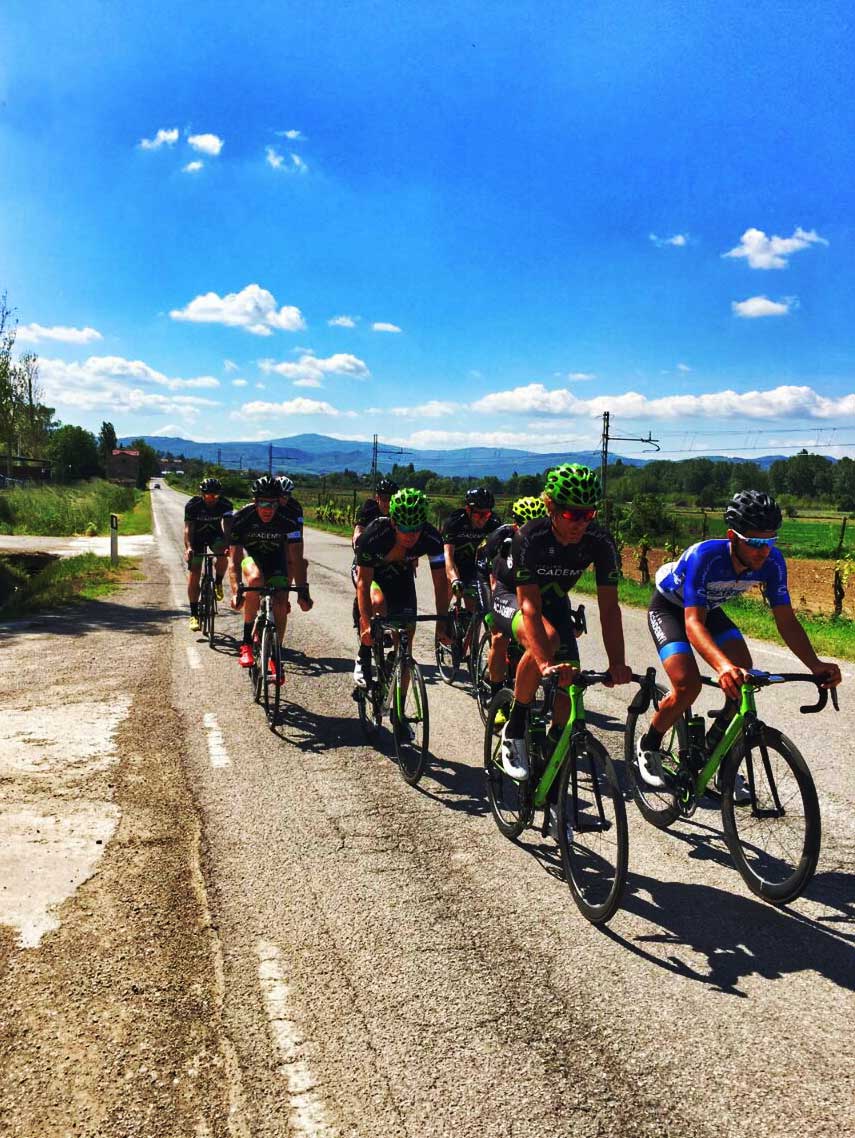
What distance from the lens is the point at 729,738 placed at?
158 inches

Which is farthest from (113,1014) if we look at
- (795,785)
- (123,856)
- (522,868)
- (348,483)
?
(348,483)

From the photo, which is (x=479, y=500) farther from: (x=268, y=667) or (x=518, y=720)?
(x=518, y=720)

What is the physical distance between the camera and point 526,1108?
2477mm

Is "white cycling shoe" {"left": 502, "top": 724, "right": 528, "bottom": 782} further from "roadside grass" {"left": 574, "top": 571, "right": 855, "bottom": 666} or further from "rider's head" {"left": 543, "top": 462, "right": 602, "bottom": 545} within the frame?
"roadside grass" {"left": 574, "top": 571, "right": 855, "bottom": 666}

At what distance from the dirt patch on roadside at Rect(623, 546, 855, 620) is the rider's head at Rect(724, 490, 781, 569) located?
536 inches

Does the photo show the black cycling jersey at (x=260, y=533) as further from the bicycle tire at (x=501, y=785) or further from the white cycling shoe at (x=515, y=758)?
the white cycling shoe at (x=515, y=758)

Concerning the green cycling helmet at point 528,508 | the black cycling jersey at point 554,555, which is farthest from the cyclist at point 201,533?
the black cycling jersey at point 554,555

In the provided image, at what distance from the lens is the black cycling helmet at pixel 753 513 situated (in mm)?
4016

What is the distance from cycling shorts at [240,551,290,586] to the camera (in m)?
7.92

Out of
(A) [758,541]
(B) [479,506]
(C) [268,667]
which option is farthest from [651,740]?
(B) [479,506]

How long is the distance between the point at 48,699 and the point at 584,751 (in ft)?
18.9

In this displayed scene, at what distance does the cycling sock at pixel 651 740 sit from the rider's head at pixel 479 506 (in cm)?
418

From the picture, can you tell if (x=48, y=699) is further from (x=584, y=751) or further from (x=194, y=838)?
(x=584, y=751)

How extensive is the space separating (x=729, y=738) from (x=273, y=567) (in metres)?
5.30
